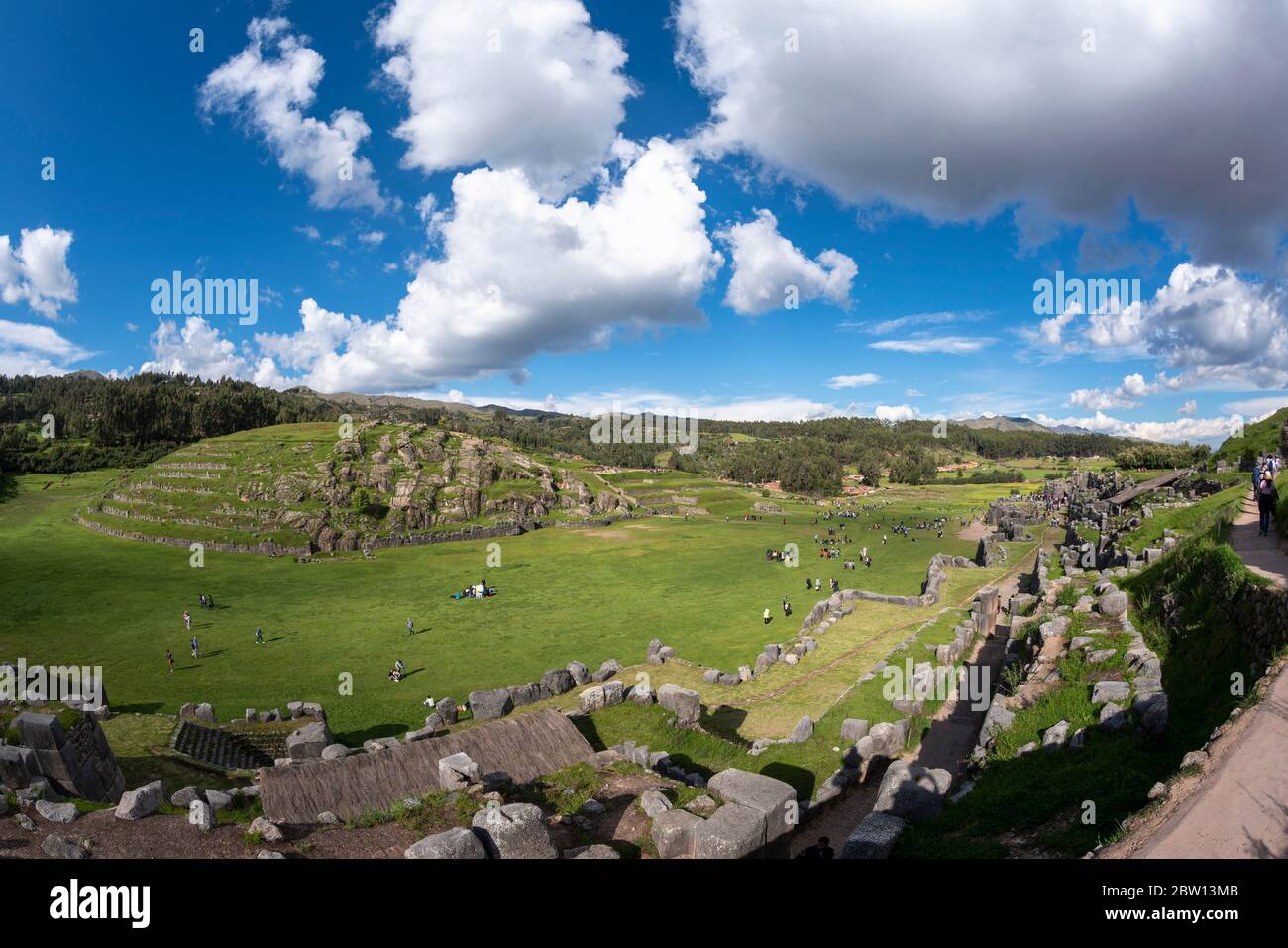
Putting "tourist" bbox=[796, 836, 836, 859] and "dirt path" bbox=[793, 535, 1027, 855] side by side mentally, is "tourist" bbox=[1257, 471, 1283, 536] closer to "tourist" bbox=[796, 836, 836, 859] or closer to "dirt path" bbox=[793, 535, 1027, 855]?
"dirt path" bbox=[793, 535, 1027, 855]

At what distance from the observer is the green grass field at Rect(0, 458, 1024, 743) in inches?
1072

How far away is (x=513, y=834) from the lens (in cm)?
851

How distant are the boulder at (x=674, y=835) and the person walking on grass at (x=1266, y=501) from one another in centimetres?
2056

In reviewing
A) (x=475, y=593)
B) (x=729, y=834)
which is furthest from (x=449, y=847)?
(x=475, y=593)

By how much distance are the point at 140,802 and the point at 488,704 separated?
9654 mm

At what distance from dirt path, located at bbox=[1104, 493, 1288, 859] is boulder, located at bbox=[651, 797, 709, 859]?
5.57 metres

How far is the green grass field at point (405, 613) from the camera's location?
27.2 meters


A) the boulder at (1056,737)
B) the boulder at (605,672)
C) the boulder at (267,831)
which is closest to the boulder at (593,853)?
the boulder at (267,831)

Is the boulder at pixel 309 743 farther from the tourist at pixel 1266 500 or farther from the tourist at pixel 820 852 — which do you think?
the tourist at pixel 1266 500

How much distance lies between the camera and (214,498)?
244 ft

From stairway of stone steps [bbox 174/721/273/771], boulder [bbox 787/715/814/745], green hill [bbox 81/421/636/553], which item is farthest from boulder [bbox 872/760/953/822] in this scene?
green hill [bbox 81/421/636/553]

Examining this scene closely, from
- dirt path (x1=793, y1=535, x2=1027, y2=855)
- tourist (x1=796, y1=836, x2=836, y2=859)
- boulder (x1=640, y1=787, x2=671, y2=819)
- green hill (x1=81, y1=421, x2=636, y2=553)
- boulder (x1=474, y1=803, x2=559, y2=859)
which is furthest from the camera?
green hill (x1=81, y1=421, x2=636, y2=553)

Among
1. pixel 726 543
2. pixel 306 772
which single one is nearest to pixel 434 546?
pixel 726 543

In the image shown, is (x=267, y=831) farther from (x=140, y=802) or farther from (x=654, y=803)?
(x=654, y=803)
